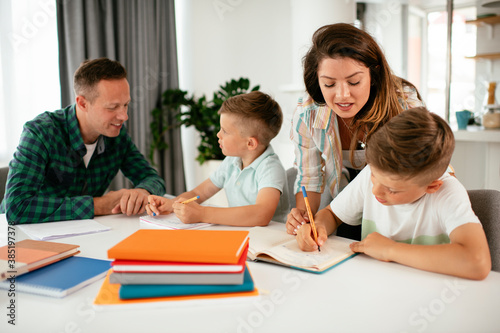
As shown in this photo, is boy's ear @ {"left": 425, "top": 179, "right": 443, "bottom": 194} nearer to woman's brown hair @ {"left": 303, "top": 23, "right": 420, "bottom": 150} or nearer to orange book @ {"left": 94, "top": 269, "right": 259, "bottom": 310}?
woman's brown hair @ {"left": 303, "top": 23, "right": 420, "bottom": 150}

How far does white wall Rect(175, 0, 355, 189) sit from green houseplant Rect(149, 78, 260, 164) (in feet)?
1.16

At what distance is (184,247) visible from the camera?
0.80 m

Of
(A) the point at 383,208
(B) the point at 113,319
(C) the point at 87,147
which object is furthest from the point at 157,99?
(B) the point at 113,319

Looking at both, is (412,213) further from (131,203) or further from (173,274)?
(131,203)

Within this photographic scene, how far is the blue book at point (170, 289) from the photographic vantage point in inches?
30.0

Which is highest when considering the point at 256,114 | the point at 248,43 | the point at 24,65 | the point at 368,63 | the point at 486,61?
the point at 248,43

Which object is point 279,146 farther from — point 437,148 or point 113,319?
point 113,319

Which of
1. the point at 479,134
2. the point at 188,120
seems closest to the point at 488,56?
the point at 479,134

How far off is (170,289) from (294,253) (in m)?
0.37

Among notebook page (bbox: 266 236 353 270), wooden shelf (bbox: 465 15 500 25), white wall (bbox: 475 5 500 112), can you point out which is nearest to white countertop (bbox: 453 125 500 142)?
white wall (bbox: 475 5 500 112)

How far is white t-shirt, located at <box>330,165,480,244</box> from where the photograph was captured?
979 millimetres

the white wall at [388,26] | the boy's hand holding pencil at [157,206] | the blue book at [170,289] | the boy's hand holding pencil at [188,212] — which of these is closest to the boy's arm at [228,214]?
the boy's hand holding pencil at [188,212]

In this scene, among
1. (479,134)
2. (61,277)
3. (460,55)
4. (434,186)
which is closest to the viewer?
(61,277)

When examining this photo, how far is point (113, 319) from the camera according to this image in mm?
727
